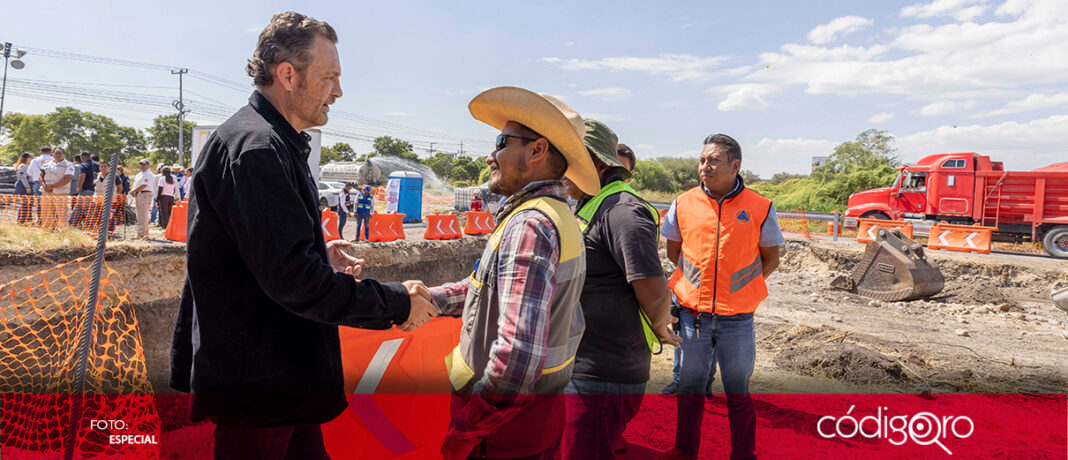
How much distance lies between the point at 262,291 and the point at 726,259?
9.42 ft

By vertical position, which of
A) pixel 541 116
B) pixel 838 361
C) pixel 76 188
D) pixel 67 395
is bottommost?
pixel 67 395

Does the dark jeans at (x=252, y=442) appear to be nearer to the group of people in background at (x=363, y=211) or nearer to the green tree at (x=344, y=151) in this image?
the group of people in background at (x=363, y=211)

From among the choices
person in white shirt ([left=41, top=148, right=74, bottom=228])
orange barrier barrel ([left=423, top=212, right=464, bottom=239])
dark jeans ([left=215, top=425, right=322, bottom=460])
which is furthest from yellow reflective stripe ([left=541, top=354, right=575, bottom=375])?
orange barrier barrel ([left=423, top=212, right=464, bottom=239])

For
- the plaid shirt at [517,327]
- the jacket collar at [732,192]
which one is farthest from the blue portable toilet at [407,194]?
the plaid shirt at [517,327]

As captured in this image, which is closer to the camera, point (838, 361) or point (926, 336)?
point (838, 361)

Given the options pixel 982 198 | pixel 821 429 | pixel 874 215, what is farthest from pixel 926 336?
pixel 874 215

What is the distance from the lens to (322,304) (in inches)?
63.2

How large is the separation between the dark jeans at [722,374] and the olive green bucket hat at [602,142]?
1.31 meters

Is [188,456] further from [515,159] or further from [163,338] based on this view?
[163,338]

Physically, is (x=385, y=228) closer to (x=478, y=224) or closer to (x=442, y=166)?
(x=478, y=224)

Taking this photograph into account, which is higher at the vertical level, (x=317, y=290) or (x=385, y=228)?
(x=317, y=290)

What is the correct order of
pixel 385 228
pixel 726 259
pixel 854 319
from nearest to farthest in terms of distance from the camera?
pixel 726 259 → pixel 854 319 → pixel 385 228

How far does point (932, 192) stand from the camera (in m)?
18.8

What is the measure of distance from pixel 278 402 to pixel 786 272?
15943 mm
